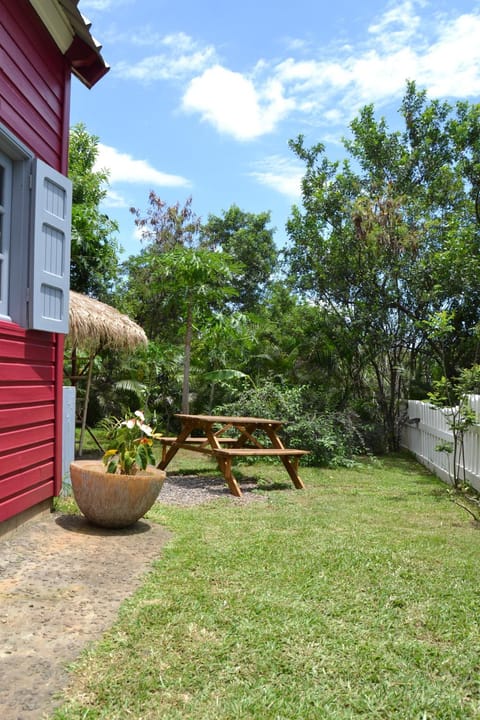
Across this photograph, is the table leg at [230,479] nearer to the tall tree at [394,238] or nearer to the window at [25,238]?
the window at [25,238]

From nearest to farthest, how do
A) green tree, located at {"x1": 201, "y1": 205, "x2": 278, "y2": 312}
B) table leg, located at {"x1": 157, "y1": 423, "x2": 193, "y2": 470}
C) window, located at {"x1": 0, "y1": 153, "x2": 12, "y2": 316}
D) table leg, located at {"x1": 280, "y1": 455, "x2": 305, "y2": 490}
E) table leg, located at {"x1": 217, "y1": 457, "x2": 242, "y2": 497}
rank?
window, located at {"x1": 0, "y1": 153, "x2": 12, "y2": 316} < table leg, located at {"x1": 217, "y1": 457, "x2": 242, "y2": 497} < table leg, located at {"x1": 280, "y1": 455, "x2": 305, "y2": 490} < table leg, located at {"x1": 157, "y1": 423, "x2": 193, "y2": 470} < green tree, located at {"x1": 201, "y1": 205, "x2": 278, "y2": 312}

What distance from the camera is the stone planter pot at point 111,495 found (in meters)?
4.59

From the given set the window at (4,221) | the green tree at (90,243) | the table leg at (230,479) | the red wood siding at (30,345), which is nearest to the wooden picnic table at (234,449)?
the table leg at (230,479)

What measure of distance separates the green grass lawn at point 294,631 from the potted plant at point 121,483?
46 cm

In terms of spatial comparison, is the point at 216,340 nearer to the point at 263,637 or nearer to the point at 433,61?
the point at 433,61

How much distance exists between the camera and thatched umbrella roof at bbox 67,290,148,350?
8539 millimetres

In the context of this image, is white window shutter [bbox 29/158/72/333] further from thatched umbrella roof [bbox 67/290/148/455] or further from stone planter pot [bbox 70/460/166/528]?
thatched umbrella roof [bbox 67/290/148/455]

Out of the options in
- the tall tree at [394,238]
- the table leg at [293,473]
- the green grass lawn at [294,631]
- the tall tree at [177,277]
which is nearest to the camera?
the green grass lawn at [294,631]

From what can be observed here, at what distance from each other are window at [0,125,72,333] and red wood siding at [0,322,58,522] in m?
0.22

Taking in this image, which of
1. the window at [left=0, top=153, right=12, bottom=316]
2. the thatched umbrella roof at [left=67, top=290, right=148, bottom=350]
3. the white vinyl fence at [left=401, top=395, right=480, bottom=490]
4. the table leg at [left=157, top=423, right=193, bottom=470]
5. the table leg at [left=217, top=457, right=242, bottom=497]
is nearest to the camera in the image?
the window at [left=0, top=153, right=12, bottom=316]

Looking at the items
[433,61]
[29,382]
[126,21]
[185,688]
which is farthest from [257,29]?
[185,688]

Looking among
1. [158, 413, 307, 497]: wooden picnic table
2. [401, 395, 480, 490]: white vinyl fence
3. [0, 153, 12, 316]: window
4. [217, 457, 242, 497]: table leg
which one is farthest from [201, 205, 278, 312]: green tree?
[0, 153, 12, 316]: window

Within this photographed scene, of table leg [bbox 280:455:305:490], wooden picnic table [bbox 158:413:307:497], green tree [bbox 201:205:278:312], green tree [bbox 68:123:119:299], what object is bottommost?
table leg [bbox 280:455:305:490]

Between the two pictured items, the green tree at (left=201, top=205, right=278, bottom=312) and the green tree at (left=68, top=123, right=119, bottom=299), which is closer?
the green tree at (left=68, top=123, right=119, bottom=299)
